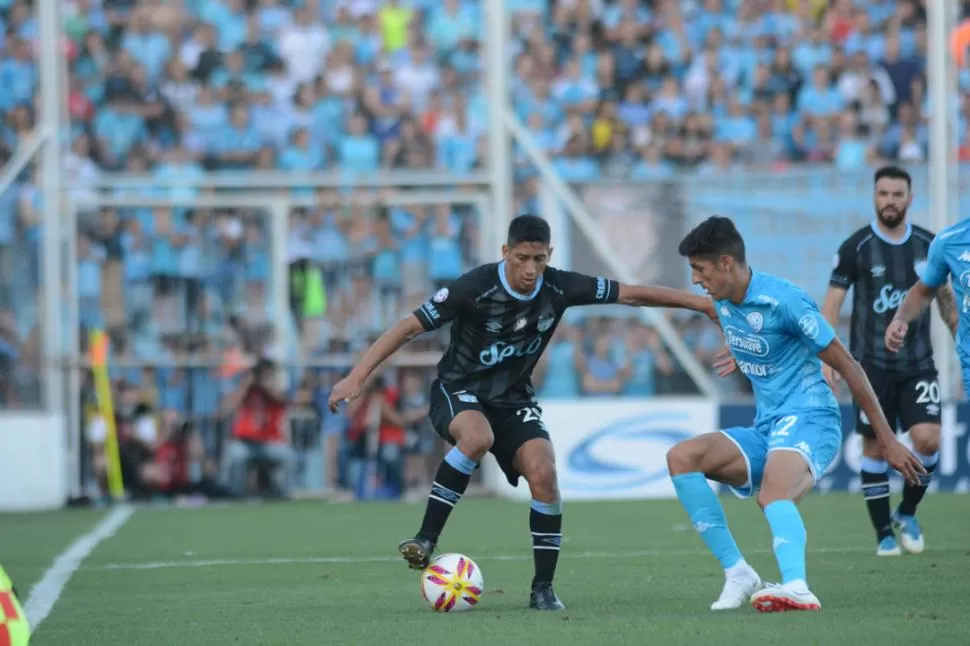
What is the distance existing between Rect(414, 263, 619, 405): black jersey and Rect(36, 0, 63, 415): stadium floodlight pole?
950 cm

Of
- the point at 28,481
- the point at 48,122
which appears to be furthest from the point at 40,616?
the point at 48,122

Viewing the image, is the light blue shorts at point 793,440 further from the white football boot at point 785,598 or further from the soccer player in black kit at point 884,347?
the soccer player in black kit at point 884,347

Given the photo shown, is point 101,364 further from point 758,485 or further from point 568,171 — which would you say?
point 758,485

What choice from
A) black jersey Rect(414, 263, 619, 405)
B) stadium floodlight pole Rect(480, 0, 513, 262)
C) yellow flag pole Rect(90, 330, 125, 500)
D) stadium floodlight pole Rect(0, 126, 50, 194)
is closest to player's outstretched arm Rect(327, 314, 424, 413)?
black jersey Rect(414, 263, 619, 405)

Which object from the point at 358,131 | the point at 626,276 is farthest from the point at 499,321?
the point at 358,131

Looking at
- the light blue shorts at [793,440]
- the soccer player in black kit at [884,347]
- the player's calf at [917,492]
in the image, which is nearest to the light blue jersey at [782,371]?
the light blue shorts at [793,440]

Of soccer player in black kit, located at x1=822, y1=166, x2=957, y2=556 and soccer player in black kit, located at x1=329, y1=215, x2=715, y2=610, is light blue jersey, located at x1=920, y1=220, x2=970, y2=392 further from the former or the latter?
soccer player in black kit, located at x1=822, y1=166, x2=957, y2=556

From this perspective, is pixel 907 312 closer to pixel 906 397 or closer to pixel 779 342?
pixel 779 342

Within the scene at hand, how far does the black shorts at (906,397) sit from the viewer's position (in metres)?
10.7

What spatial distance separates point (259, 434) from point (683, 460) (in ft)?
33.6

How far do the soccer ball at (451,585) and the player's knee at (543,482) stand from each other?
47 centimetres

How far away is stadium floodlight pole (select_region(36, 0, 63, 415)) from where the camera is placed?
17.3 m

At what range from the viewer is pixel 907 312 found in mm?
8750

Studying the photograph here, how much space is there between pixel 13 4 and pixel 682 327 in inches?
357
